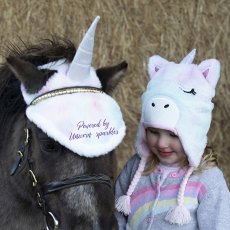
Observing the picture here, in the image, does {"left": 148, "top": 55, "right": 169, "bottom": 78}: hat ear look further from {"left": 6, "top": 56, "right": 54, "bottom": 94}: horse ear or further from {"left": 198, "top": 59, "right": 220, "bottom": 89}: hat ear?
{"left": 6, "top": 56, "right": 54, "bottom": 94}: horse ear

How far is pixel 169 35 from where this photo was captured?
4453 millimetres

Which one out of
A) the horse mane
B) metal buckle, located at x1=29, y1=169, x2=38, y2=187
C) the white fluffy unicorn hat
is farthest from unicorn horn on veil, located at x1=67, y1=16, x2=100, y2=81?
metal buckle, located at x1=29, y1=169, x2=38, y2=187

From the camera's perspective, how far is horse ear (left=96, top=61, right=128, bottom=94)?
247 centimetres

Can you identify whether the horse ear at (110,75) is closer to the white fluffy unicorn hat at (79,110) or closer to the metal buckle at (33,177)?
the white fluffy unicorn hat at (79,110)

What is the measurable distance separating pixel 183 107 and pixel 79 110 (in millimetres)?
555

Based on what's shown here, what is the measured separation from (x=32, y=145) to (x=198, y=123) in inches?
29.3

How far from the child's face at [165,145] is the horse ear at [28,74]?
591 millimetres

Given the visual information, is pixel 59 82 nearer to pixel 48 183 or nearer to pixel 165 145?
pixel 48 183

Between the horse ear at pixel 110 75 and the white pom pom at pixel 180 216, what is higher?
the horse ear at pixel 110 75

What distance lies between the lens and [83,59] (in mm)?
2246

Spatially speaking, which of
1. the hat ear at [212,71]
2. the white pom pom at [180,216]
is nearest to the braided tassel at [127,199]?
the white pom pom at [180,216]

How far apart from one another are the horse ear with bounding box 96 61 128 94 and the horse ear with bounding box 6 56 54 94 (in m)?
0.25

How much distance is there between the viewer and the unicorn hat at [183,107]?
2.53m

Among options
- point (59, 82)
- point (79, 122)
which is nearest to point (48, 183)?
point (79, 122)
